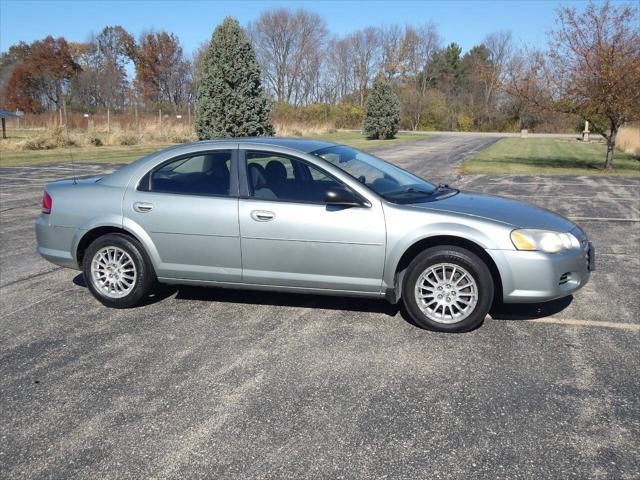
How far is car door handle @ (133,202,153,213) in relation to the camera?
5.45 meters

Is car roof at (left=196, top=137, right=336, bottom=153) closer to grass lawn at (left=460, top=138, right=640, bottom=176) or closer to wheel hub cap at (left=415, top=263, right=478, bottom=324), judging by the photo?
wheel hub cap at (left=415, top=263, right=478, bottom=324)

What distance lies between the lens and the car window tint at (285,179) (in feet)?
16.9

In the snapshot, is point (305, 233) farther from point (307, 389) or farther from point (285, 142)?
point (307, 389)

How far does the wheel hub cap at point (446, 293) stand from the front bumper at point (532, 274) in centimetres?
27

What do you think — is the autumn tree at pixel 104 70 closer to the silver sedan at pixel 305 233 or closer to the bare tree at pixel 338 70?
the bare tree at pixel 338 70

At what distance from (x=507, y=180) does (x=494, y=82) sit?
22.0 feet

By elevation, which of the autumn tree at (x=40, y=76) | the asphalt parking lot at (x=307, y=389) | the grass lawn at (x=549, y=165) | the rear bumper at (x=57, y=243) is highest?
the autumn tree at (x=40, y=76)

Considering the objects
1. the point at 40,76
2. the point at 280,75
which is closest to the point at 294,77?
the point at 280,75

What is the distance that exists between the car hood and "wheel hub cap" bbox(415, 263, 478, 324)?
1.70 feet

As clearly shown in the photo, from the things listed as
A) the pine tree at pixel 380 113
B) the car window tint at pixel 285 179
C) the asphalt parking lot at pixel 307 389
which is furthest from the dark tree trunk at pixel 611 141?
the pine tree at pixel 380 113

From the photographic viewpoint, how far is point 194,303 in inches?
227

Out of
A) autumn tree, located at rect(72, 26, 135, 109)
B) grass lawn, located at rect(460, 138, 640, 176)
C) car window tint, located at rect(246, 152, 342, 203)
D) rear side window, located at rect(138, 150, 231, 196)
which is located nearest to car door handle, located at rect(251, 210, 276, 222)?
car window tint, located at rect(246, 152, 342, 203)

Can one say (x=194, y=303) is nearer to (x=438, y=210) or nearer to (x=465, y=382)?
(x=438, y=210)

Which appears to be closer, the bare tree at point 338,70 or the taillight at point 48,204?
the taillight at point 48,204
